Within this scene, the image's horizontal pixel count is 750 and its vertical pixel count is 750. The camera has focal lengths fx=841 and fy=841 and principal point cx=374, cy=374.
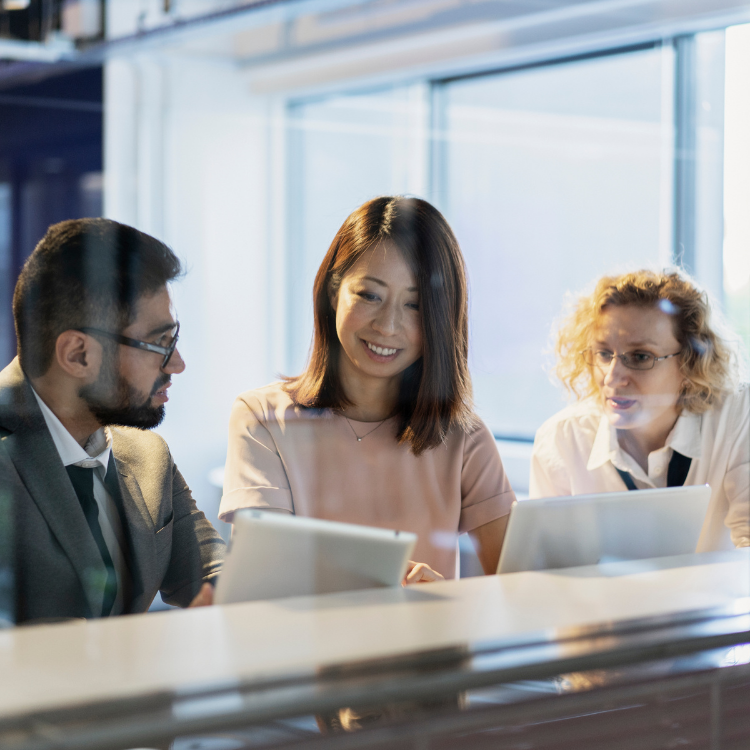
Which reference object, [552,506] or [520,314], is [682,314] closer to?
[520,314]

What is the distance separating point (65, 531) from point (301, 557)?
16.2 inches

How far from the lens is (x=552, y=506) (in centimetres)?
130

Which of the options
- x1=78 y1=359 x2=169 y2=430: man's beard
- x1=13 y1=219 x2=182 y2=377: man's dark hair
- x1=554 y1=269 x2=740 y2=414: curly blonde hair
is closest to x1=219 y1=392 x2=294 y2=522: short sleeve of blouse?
x1=78 y1=359 x2=169 y2=430: man's beard

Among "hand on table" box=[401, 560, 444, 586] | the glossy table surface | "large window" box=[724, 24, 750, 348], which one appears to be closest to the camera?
the glossy table surface

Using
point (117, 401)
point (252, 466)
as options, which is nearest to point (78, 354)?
point (117, 401)

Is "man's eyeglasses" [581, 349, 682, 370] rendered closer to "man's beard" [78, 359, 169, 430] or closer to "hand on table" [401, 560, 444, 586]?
"hand on table" [401, 560, 444, 586]

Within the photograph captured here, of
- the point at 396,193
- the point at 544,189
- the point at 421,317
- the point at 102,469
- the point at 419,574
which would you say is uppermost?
the point at 544,189

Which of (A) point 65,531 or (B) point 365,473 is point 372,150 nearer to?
(B) point 365,473

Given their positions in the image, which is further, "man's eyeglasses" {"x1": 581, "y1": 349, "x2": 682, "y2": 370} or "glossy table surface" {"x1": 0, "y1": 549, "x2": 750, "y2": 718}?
"man's eyeglasses" {"x1": 581, "y1": 349, "x2": 682, "y2": 370}

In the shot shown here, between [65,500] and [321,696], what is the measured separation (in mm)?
519

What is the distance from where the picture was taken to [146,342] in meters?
1.36

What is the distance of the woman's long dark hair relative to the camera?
5.39ft

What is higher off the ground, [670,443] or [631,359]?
[631,359]

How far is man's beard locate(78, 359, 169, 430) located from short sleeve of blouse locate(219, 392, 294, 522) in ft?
0.68
